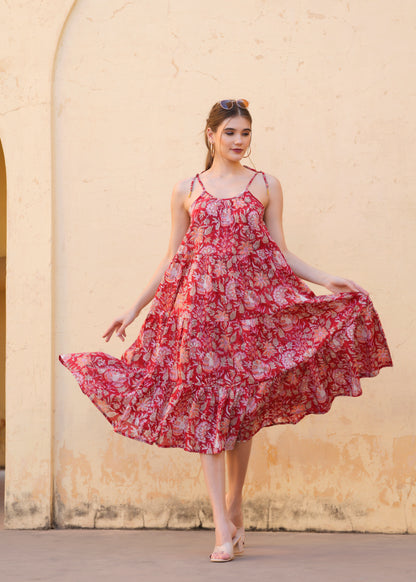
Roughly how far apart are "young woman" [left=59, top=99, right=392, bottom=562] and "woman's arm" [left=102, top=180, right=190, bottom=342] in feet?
0.18

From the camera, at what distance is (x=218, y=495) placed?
388 cm

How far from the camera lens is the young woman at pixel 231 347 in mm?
3947

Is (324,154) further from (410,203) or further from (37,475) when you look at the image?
(37,475)

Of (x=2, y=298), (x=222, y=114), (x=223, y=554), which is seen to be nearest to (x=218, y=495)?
(x=223, y=554)

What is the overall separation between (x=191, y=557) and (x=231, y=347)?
967 millimetres

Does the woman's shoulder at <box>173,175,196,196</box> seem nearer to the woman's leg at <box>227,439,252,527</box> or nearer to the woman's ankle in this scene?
the woman's leg at <box>227,439,252,527</box>

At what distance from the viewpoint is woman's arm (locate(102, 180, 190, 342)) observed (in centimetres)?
425

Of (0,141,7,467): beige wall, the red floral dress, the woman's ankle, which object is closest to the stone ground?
the woman's ankle

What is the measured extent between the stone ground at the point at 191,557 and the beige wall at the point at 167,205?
0.63ft

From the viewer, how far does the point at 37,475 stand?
192 inches

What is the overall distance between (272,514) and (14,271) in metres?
1.98

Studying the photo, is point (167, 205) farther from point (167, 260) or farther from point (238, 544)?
point (238, 544)

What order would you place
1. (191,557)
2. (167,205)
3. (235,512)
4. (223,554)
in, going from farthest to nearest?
(167,205)
(235,512)
(191,557)
(223,554)

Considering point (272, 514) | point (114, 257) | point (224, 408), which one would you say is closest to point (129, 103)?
point (114, 257)
